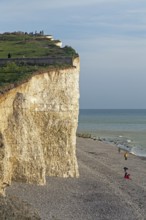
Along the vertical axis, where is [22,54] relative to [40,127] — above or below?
above

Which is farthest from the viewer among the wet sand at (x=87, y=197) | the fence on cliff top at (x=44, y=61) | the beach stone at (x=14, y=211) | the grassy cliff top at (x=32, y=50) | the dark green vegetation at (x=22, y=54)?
the grassy cliff top at (x=32, y=50)

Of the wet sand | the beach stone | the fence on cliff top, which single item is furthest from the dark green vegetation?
the beach stone

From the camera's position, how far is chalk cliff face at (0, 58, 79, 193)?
33.1 meters

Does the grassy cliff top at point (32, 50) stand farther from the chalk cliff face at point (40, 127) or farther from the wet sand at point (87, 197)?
the wet sand at point (87, 197)

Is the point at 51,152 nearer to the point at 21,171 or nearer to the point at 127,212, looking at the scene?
the point at 21,171

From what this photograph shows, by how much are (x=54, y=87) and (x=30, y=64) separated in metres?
4.85

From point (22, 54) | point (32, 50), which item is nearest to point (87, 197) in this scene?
point (22, 54)

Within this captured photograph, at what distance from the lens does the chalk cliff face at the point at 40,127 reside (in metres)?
33.1

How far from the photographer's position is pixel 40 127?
3700 centimetres

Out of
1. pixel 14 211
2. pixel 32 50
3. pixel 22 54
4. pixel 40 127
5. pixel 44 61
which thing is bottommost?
pixel 14 211

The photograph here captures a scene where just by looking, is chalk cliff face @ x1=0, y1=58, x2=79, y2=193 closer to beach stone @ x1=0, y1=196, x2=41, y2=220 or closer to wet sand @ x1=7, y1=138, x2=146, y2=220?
wet sand @ x1=7, y1=138, x2=146, y2=220

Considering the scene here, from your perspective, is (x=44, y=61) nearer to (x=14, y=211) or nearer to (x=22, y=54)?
(x=22, y=54)

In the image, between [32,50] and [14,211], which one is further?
[32,50]

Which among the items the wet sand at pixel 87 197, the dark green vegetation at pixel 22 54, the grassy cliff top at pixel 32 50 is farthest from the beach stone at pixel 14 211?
the grassy cliff top at pixel 32 50
